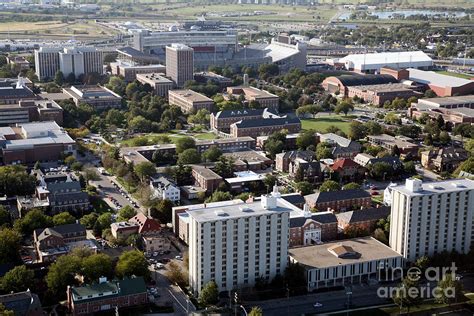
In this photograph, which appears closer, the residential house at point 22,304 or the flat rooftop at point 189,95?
the residential house at point 22,304

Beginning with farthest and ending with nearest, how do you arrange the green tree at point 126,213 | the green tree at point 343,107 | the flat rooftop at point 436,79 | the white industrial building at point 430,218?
the flat rooftop at point 436,79 → the green tree at point 343,107 → the green tree at point 126,213 → the white industrial building at point 430,218

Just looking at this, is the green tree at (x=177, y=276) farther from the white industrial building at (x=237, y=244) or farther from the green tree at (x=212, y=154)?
the green tree at (x=212, y=154)

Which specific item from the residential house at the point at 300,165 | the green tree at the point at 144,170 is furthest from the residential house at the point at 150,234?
the residential house at the point at 300,165

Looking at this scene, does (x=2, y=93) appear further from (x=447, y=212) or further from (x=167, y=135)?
(x=447, y=212)

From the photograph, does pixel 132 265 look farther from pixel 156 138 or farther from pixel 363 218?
pixel 156 138

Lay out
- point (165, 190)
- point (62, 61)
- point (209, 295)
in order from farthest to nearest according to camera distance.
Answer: point (62, 61), point (165, 190), point (209, 295)

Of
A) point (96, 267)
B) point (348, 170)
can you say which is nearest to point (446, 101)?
point (348, 170)
